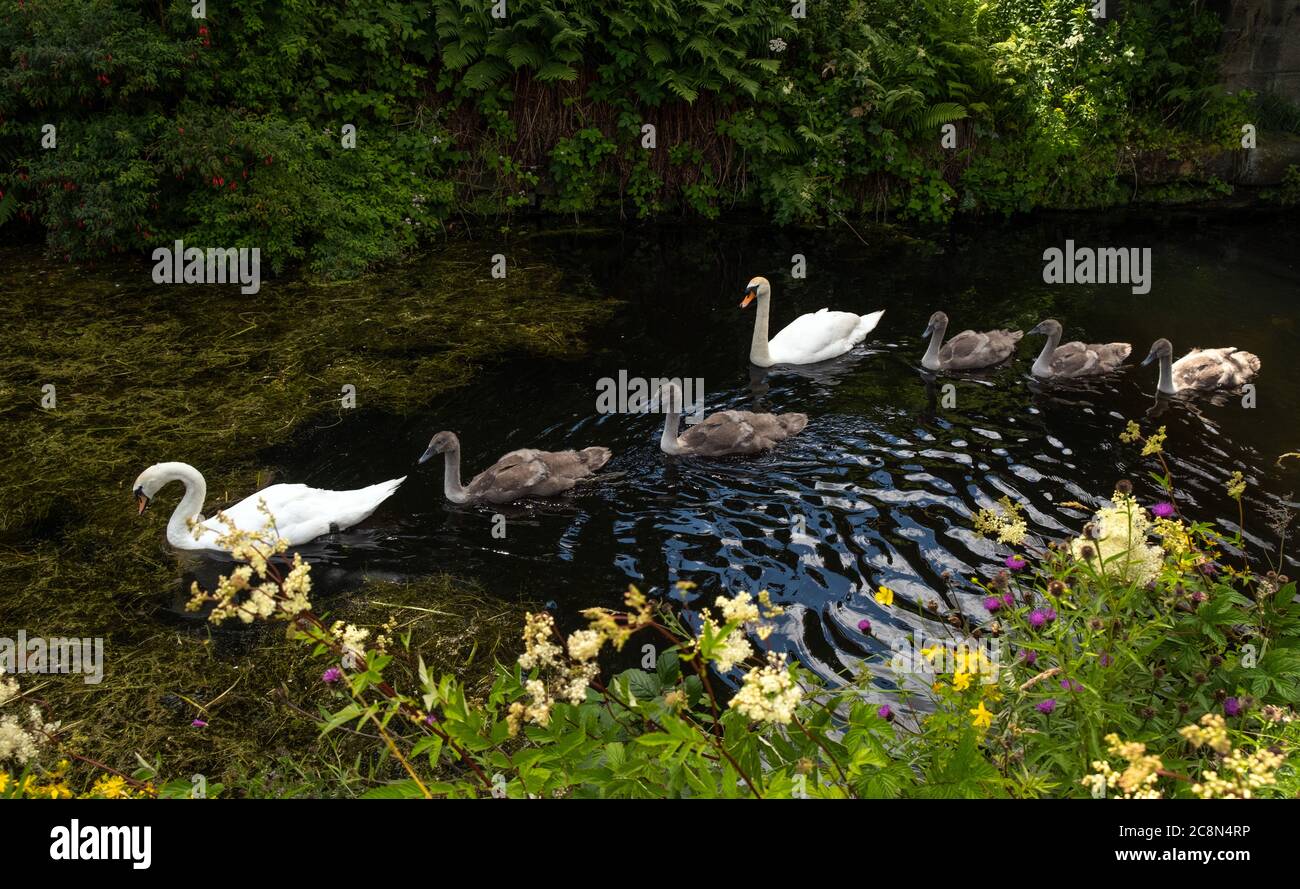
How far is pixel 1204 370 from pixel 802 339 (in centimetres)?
393

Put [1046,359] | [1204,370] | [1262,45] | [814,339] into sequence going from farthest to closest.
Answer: [1262,45], [814,339], [1046,359], [1204,370]

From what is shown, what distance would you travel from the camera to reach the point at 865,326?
10.9 m

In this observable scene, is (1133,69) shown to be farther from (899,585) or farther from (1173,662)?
(1173,662)

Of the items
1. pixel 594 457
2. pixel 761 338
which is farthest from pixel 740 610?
pixel 761 338

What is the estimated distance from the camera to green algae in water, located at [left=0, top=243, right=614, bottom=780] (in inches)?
225

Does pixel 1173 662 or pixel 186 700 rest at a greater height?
pixel 1173 662

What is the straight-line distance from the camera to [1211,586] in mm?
4055

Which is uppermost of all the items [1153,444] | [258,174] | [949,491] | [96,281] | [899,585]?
[258,174]

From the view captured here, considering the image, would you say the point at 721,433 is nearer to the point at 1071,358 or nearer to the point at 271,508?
the point at 271,508

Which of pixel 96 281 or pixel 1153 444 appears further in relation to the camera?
pixel 96 281

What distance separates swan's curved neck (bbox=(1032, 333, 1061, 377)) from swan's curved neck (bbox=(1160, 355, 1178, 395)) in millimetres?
996

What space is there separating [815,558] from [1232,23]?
48.2 feet

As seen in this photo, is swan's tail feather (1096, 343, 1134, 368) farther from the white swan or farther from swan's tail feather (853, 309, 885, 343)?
the white swan

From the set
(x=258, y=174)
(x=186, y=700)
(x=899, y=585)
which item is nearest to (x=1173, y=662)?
(x=899, y=585)
